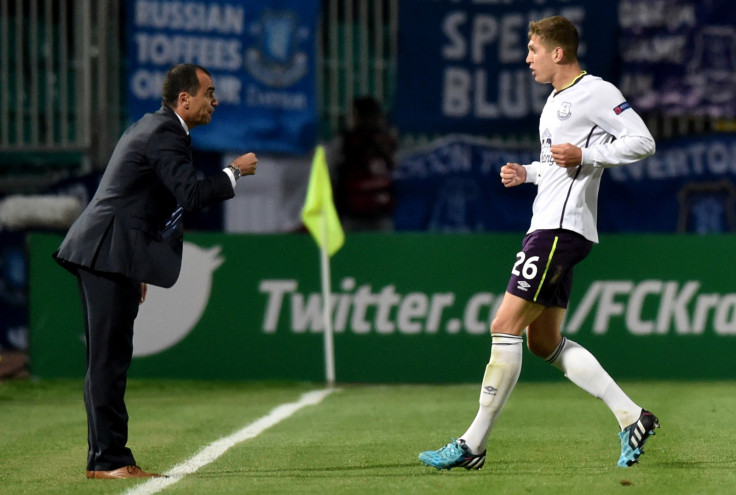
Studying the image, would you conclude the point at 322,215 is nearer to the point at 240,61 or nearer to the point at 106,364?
the point at 240,61

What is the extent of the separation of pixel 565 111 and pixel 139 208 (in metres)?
1.94

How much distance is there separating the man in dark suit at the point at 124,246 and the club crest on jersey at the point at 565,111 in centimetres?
139

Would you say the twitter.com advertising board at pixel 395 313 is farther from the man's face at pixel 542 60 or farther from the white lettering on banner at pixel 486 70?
the man's face at pixel 542 60

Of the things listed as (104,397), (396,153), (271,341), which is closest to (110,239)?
(104,397)

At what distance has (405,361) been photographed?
445 inches

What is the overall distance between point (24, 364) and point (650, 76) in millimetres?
7490

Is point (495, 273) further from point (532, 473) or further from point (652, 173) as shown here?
point (532, 473)

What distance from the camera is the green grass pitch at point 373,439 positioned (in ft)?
18.6

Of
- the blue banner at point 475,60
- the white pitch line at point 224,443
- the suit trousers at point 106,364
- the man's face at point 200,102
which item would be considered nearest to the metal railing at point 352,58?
the blue banner at point 475,60

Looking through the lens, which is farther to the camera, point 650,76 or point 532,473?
point 650,76

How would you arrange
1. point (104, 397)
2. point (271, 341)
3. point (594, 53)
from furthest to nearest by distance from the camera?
point (594, 53)
point (271, 341)
point (104, 397)

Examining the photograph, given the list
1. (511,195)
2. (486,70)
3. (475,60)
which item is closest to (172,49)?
(475,60)

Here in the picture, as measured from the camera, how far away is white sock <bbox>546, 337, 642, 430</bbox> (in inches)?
239

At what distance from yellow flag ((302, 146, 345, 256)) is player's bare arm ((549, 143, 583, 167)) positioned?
18.5 ft
